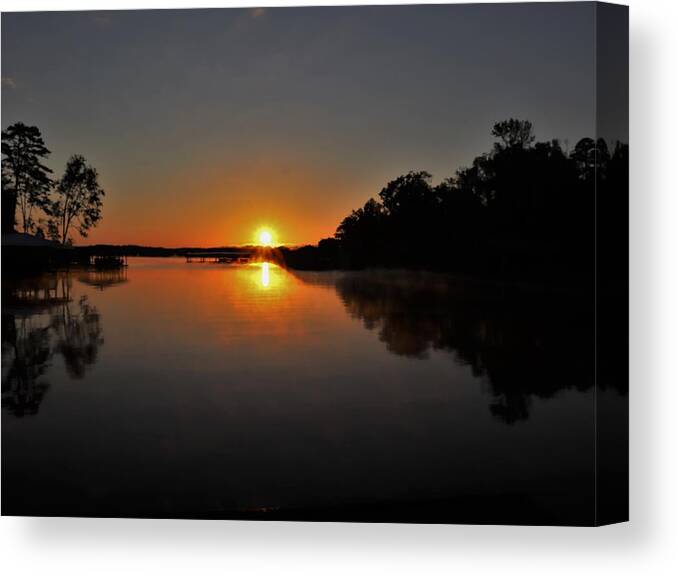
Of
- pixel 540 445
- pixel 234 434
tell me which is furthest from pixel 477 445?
pixel 234 434

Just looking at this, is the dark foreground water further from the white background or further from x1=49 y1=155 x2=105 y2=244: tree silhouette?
x1=49 y1=155 x2=105 y2=244: tree silhouette

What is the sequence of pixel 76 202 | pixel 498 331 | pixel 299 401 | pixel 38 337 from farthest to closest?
pixel 76 202
pixel 38 337
pixel 299 401
pixel 498 331

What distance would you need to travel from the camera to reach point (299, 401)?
612 cm

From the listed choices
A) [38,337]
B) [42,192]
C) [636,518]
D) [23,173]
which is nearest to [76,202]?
[42,192]

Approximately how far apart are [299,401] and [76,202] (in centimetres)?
236

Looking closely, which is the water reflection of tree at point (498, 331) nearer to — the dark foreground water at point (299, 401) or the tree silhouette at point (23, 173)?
the dark foreground water at point (299, 401)

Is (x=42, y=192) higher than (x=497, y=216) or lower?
higher

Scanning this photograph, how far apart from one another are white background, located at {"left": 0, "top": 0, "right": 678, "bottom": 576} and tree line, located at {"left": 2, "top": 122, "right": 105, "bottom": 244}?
2.67m

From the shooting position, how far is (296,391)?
6.13 metres

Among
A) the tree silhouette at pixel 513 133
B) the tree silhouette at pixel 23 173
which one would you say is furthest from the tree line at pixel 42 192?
the tree silhouette at pixel 513 133

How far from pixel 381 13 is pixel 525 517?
12.8ft

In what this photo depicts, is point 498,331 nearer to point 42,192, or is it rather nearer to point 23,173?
point 42,192

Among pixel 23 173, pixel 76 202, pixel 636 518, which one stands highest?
pixel 23 173

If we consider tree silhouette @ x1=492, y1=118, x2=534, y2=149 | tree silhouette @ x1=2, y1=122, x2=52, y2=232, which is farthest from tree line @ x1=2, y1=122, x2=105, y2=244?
tree silhouette @ x1=492, y1=118, x2=534, y2=149
